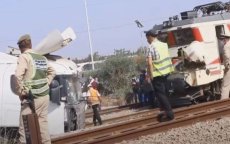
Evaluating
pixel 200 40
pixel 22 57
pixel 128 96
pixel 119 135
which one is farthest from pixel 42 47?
pixel 128 96

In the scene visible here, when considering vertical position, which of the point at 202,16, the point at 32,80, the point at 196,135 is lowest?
the point at 196,135

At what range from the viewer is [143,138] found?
32.8 ft

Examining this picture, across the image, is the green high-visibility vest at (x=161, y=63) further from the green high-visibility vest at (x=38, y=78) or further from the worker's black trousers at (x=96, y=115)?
the worker's black trousers at (x=96, y=115)

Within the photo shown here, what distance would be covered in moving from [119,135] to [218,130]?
1.74 meters

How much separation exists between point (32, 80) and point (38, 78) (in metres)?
0.11

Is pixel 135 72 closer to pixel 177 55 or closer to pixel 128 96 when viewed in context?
pixel 128 96

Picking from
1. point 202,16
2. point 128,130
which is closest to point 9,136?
point 128,130

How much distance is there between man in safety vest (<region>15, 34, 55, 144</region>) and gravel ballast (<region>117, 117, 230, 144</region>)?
214 centimetres

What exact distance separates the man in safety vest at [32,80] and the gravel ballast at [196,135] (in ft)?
7.02

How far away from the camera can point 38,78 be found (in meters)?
7.88

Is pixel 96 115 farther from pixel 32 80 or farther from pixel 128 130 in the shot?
Result: pixel 32 80

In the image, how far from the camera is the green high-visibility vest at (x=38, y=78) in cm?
780

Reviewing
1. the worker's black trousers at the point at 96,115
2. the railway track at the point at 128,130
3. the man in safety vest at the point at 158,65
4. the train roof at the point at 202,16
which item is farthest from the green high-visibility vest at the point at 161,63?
the train roof at the point at 202,16

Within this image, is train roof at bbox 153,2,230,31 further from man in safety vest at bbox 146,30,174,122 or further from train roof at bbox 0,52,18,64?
train roof at bbox 0,52,18,64
